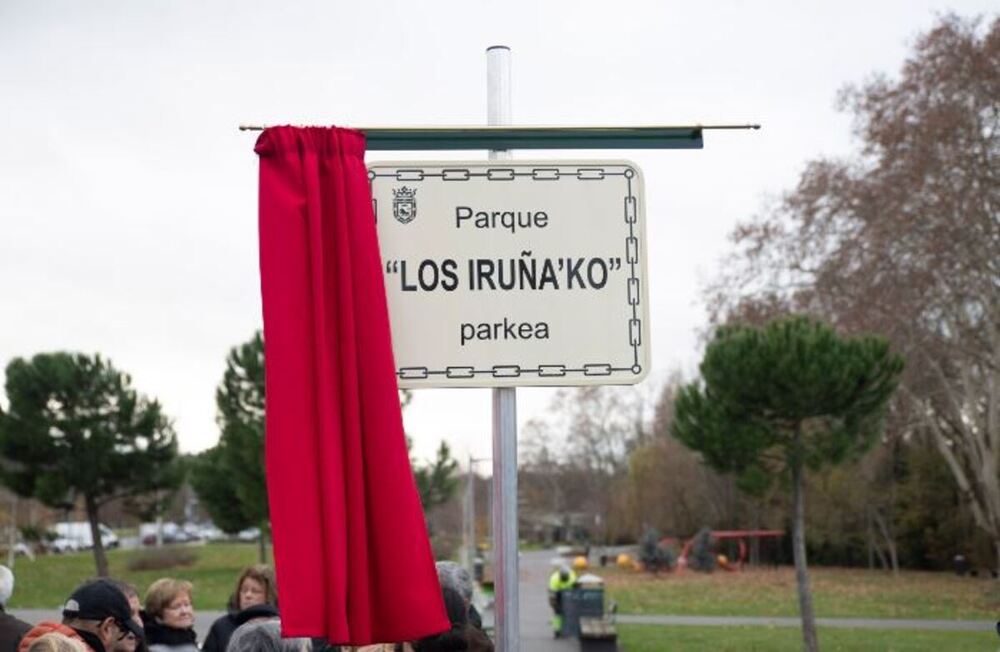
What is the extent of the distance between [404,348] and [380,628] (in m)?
0.62

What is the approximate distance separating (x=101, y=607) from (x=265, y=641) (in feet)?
4.31

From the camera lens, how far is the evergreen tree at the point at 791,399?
1825 centimetres

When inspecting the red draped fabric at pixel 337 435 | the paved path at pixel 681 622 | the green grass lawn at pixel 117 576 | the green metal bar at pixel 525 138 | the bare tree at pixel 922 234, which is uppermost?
the bare tree at pixel 922 234

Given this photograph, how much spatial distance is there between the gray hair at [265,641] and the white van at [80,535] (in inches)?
2888

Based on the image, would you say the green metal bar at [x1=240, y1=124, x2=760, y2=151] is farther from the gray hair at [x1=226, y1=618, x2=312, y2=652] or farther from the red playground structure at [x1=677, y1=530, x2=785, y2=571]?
the red playground structure at [x1=677, y1=530, x2=785, y2=571]

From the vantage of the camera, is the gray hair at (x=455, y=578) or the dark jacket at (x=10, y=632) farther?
the dark jacket at (x=10, y=632)

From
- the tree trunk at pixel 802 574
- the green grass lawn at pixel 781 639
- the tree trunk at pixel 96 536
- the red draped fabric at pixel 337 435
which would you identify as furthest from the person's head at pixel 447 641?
the tree trunk at pixel 96 536

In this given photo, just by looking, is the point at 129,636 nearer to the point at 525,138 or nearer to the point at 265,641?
the point at 265,641

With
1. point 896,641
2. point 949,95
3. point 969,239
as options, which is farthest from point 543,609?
point 949,95

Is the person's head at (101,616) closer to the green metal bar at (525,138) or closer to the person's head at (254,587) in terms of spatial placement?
the person's head at (254,587)

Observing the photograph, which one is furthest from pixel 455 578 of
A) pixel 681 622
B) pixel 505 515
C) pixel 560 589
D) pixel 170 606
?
pixel 681 622

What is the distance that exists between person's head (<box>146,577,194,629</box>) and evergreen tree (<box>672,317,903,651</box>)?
12492 millimetres

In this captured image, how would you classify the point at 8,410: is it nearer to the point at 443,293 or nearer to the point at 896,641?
the point at 896,641

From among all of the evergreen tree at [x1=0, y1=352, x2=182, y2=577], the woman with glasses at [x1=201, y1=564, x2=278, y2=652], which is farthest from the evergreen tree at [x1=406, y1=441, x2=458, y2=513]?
the woman with glasses at [x1=201, y1=564, x2=278, y2=652]
